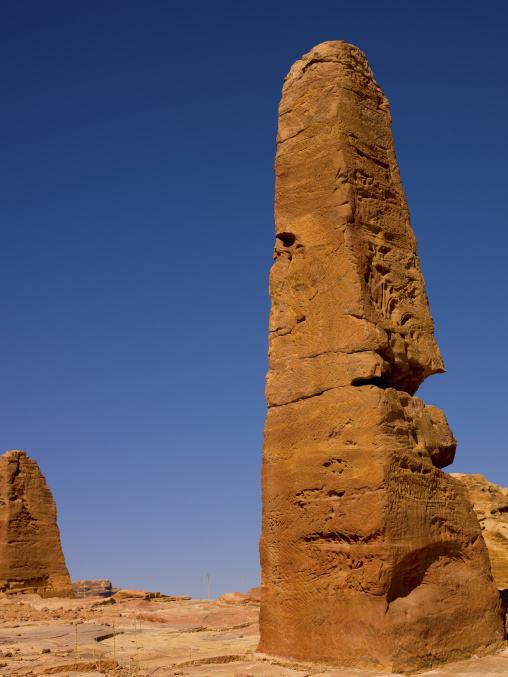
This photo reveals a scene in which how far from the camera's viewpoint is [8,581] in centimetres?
1385

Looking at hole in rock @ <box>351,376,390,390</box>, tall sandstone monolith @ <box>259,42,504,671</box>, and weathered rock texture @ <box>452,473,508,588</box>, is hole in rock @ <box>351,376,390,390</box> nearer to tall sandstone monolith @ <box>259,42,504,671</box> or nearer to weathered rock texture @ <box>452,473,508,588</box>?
tall sandstone monolith @ <box>259,42,504,671</box>

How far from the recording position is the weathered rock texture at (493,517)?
10695 millimetres

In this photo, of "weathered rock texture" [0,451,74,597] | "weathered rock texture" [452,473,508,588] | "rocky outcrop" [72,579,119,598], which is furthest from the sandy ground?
"rocky outcrop" [72,579,119,598]

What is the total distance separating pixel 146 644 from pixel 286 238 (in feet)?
14.0

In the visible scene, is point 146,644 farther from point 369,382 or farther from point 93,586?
point 93,586

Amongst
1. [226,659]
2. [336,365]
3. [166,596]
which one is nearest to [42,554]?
[166,596]

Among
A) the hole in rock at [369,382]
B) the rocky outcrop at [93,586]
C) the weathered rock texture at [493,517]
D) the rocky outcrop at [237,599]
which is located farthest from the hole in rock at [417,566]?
the rocky outcrop at [93,586]

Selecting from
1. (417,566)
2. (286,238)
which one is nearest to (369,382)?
(417,566)

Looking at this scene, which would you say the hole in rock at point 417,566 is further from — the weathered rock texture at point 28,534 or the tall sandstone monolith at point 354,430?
the weathered rock texture at point 28,534

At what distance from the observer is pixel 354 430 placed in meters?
5.33

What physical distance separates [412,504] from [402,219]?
2772 millimetres

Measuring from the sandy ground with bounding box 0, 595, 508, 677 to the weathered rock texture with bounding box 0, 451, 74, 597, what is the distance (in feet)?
8.75

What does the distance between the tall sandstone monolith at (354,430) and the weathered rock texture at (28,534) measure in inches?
392

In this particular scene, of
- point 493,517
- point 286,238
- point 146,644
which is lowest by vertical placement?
point 146,644
